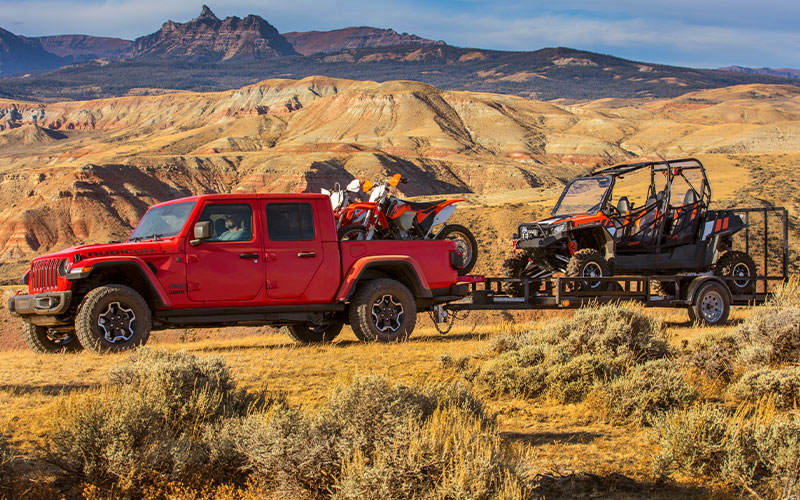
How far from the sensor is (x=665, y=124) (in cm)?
13925

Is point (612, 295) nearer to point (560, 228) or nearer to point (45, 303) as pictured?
point (560, 228)

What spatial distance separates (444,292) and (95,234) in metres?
53.2

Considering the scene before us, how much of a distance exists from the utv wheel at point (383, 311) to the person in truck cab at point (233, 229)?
177 cm

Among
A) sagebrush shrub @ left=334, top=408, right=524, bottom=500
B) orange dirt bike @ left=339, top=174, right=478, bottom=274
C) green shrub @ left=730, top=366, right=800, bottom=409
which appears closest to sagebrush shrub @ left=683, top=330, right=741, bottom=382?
green shrub @ left=730, top=366, right=800, bottom=409

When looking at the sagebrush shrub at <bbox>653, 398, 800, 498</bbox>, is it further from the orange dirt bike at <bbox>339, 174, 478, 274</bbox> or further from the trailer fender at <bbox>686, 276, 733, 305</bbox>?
the trailer fender at <bbox>686, 276, 733, 305</bbox>

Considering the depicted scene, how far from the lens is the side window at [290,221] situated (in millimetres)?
10047

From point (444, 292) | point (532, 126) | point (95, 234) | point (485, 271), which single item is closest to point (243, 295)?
point (444, 292)

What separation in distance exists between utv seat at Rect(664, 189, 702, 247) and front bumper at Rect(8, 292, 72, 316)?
10.2 m

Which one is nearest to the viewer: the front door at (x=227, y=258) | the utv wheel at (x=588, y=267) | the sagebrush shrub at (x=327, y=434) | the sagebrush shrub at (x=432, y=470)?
the sagebrush shrub at (x=432, y=470)

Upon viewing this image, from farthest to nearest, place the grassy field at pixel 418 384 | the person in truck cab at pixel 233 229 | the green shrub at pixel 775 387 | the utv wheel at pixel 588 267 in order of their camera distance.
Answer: the utv wheel at pixel 588 267 < the person in truck cab at pixel 233 229 < the green shrub at pixel 775 387 < the grassy field at pixel 418 384

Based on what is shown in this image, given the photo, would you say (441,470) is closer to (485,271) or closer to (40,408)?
(40,408)

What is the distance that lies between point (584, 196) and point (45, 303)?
9239mm

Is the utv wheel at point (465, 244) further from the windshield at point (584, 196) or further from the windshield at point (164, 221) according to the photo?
the windshield at point (164, 221)

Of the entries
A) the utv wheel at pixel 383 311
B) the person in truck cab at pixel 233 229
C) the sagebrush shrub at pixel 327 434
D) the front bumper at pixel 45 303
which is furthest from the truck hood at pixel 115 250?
the sagebrush shrub at pixel 327 434
